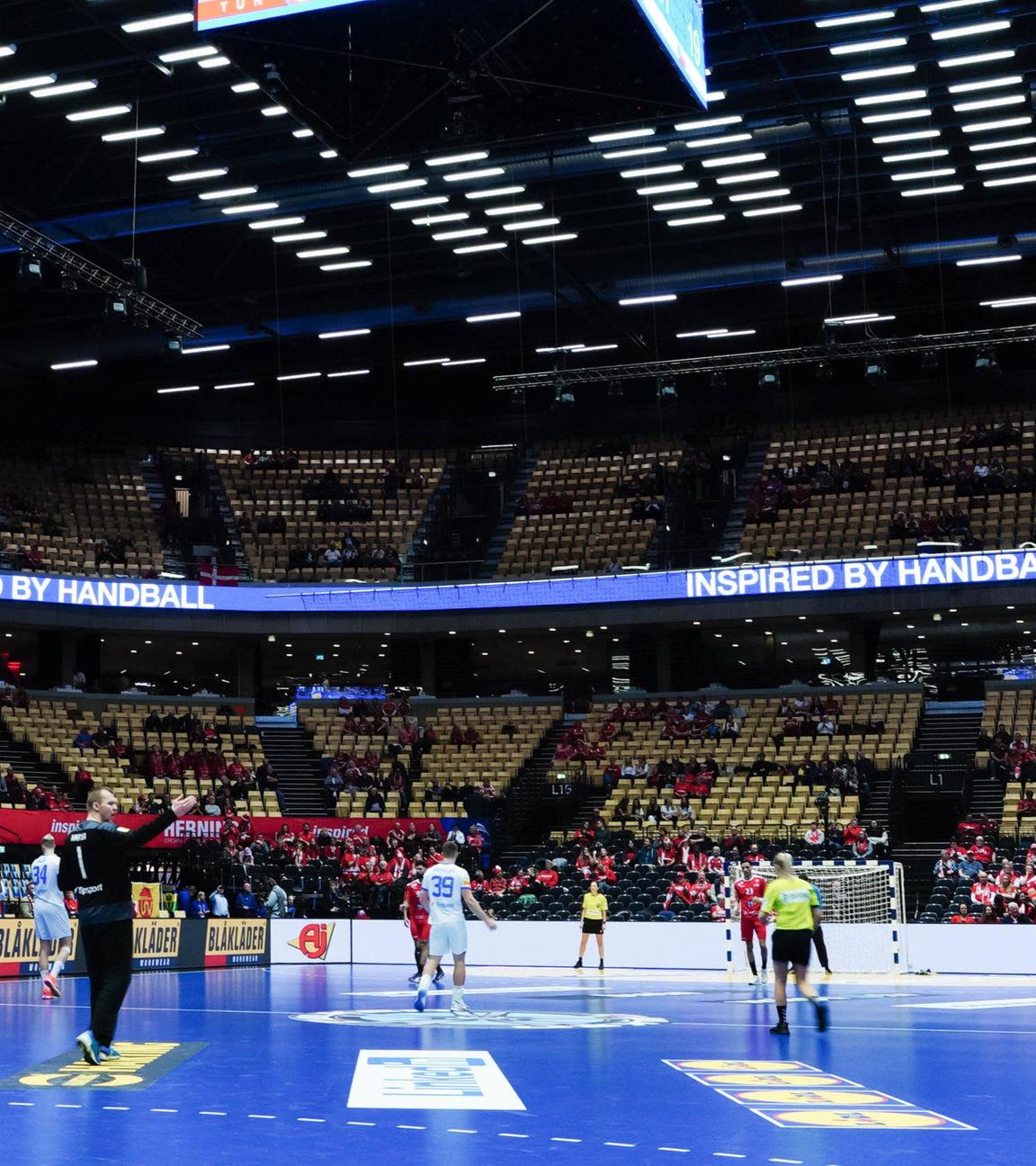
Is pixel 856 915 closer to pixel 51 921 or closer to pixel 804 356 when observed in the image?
pixel 51 921

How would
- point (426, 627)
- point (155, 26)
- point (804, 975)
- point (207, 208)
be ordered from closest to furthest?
point (804, 975) < point (155, 26) < point (207, 208) < point (426, 627)

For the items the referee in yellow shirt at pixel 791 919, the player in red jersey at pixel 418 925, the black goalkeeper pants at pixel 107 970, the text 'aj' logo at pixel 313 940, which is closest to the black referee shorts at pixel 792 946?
the referee in yellow shirt at pixel 791 919

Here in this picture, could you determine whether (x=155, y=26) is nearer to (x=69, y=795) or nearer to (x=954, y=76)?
(x=954, y=76)

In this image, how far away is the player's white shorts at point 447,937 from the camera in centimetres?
1595

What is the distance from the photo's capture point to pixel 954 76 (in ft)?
102

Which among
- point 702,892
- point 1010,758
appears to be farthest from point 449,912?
point 1010,758

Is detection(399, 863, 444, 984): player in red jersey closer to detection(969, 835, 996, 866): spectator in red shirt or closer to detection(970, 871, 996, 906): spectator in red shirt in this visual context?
detection(970, 871, 996, 906): spectator in red shirt

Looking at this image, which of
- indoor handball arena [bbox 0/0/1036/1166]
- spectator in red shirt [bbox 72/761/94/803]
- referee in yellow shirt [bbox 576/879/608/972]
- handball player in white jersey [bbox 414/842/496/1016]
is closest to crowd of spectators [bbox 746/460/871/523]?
indoor handball arena [bbox 0/0/1036/1166]

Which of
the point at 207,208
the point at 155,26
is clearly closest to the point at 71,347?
the point at 207,208

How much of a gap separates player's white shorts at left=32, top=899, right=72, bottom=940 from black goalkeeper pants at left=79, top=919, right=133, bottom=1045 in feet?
32.3

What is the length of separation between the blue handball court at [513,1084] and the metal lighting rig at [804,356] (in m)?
23.5

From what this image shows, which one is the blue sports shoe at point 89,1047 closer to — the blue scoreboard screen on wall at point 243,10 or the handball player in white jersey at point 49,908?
the handball player in white jersey at point 49,908

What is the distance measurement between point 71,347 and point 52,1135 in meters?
44.3

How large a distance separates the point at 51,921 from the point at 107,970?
Result: 33.5ft
